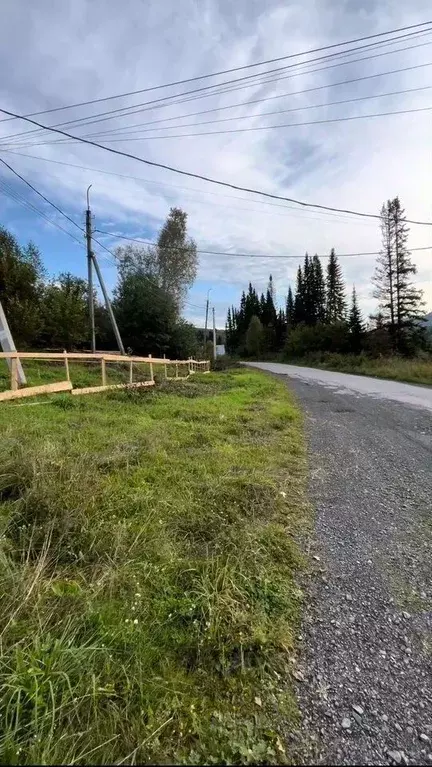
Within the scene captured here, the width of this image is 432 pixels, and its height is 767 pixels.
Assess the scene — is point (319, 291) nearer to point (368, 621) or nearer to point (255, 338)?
point (255, 338)

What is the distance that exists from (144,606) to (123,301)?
26.3m

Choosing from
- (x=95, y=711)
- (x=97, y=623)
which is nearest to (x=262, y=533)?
(x=97, y=623)

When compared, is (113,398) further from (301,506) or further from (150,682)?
(150,682)

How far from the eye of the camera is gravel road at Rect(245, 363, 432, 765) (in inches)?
51.1

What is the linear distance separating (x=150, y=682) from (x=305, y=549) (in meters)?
1.38

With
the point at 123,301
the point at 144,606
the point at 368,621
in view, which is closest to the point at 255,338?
the point at 123,301

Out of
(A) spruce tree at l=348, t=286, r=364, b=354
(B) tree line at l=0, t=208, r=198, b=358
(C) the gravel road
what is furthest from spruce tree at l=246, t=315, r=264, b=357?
(C) the gravel road

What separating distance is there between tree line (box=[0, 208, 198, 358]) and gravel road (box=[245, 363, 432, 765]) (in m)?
15.2

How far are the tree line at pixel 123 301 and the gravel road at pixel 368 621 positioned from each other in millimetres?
15193

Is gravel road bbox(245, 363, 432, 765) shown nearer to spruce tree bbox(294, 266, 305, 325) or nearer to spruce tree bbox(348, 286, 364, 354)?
spruce tree bbox(348, 286, 364, 354)

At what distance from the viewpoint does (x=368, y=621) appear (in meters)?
1.84

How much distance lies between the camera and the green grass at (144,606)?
129cm

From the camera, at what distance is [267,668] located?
157 centimetres

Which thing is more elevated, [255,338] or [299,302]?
[299,302]
